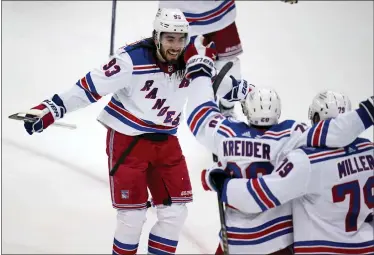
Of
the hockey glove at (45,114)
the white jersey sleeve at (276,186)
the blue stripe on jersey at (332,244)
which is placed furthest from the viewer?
the hockey glove at (45,114)

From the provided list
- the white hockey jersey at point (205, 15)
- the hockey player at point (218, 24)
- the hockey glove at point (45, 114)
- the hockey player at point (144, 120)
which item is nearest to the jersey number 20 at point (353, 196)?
the hockey player at point (144, 120)

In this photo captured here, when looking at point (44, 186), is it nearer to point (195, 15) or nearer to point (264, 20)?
point (195, 15)

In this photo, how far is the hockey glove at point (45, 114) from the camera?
96.0 inches

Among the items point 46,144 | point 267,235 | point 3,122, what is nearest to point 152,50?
point 267,235

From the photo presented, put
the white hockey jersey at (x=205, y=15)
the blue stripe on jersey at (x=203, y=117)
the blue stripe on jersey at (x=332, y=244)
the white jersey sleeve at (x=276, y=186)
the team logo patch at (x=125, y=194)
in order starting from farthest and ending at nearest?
the white hockey jersey at (x=205, y=15) → the team logo patch at (x=125, y=194) → the blue stripe on jersey at (x=203, y=117) → the blue stripe on jersey at (x=332, y=244) → the white jersey sleeve at (x=276, y=186)

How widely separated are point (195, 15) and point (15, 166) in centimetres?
113

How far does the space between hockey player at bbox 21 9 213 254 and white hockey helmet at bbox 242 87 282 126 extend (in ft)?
1.47

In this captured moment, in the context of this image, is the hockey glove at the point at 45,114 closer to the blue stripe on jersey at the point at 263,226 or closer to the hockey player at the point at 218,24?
the blue stripe on jersey at the point at 263,226

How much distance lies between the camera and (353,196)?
1964 mm

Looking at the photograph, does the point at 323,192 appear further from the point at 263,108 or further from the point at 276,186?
the point at 263,108

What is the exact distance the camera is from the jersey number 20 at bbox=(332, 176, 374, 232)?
6.40 feet

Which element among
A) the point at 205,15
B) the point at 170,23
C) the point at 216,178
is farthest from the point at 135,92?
the point at 205,15

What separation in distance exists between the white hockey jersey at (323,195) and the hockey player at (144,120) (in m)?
0.64

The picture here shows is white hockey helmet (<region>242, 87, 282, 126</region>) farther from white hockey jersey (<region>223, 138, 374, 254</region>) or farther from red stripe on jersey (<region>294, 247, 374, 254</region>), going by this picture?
red stripe on jersey (<region>294, 247, 374, 254</region>)
